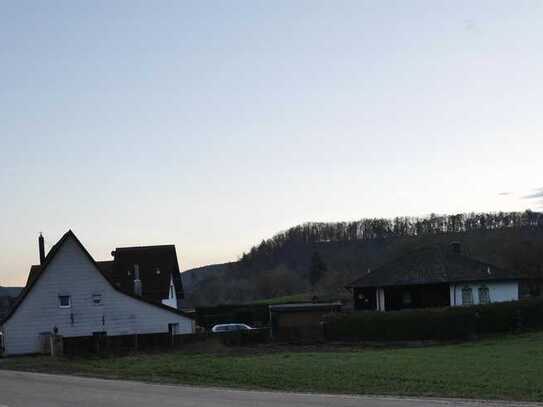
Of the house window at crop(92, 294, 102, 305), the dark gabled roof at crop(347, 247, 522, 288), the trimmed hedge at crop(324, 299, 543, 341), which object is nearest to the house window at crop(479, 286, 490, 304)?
the dark gabled roof at crop(347, 247, 522, 288)

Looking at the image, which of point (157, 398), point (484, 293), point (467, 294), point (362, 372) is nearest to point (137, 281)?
point (467, 294)

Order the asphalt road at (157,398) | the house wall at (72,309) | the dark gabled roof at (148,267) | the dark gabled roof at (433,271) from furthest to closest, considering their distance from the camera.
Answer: the dark gabled roof at (148,267), the dark gabled roof at (433,271), the house wall at (72,309), the asphalt road at (157,398)

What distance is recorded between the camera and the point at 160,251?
69312 millimetres

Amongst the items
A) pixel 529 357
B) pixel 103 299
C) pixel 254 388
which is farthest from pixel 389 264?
pixel 254 388

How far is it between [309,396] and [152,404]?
3.61 metres

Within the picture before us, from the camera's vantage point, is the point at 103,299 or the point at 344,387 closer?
the point at 344,387

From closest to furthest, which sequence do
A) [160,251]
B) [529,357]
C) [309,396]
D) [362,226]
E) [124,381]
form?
[309,396] → [124,381] → [529,357] → [160,251] → [362,226]

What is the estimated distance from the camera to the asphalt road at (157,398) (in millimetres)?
17594

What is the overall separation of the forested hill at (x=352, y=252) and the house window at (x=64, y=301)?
51.5m

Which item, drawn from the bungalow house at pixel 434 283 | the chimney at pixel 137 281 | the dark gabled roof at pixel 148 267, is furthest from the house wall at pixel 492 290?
the chimney at pixel 137 281

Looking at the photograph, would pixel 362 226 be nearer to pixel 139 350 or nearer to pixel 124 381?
pixel 139 350

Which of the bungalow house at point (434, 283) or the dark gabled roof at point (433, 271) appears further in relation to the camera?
the dark gabled roof at point (433, 271)

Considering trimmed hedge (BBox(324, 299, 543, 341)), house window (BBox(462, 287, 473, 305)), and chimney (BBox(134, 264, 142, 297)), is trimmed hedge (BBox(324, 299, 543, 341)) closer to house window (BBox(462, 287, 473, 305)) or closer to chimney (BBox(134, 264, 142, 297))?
house window (BBox(462, 287, 473, 305))

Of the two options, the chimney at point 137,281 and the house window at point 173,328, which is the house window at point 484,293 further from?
the chimney at point 137,281
